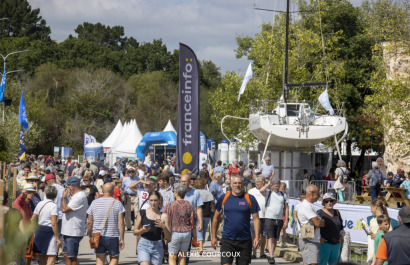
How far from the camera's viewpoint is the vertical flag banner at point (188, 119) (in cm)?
1558

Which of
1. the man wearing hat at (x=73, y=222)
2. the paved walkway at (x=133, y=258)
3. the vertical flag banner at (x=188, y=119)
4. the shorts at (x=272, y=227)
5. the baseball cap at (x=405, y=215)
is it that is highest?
the vertical flag banner at (x=188, y=119)

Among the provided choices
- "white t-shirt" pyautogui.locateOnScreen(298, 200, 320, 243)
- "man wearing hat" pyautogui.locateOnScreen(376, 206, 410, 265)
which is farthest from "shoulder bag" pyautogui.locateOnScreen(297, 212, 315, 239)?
"man wearing hat" pyautogui.locateOnScreen(376, 206, 410, 265)

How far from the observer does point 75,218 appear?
999cm

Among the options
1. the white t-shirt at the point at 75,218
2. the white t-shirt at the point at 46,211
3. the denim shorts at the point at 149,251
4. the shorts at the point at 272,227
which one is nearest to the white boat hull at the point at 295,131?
the shorts at the point at 272,227

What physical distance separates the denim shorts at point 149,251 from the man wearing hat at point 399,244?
3.55 meters

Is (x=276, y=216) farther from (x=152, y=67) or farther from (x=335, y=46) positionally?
(x=152, y=67)

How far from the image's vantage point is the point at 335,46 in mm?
46781

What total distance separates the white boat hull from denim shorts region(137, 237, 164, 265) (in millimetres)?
19989

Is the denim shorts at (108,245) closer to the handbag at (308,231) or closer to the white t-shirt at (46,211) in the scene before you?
the white t-shirt at (46,211)

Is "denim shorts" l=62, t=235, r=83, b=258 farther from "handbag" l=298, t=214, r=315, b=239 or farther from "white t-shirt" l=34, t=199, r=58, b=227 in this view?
"handbag" l=298, t=214, r=315, b=239

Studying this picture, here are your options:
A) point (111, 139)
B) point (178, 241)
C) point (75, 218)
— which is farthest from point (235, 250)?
point (111, 139)

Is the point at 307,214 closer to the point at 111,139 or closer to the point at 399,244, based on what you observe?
the point at 399,244

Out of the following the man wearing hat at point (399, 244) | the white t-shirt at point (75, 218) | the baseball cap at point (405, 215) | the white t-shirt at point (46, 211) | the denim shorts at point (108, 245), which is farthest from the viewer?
the white t-shirt at point (46, 211)

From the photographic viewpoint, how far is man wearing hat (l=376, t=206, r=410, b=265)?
6035 millimetres
